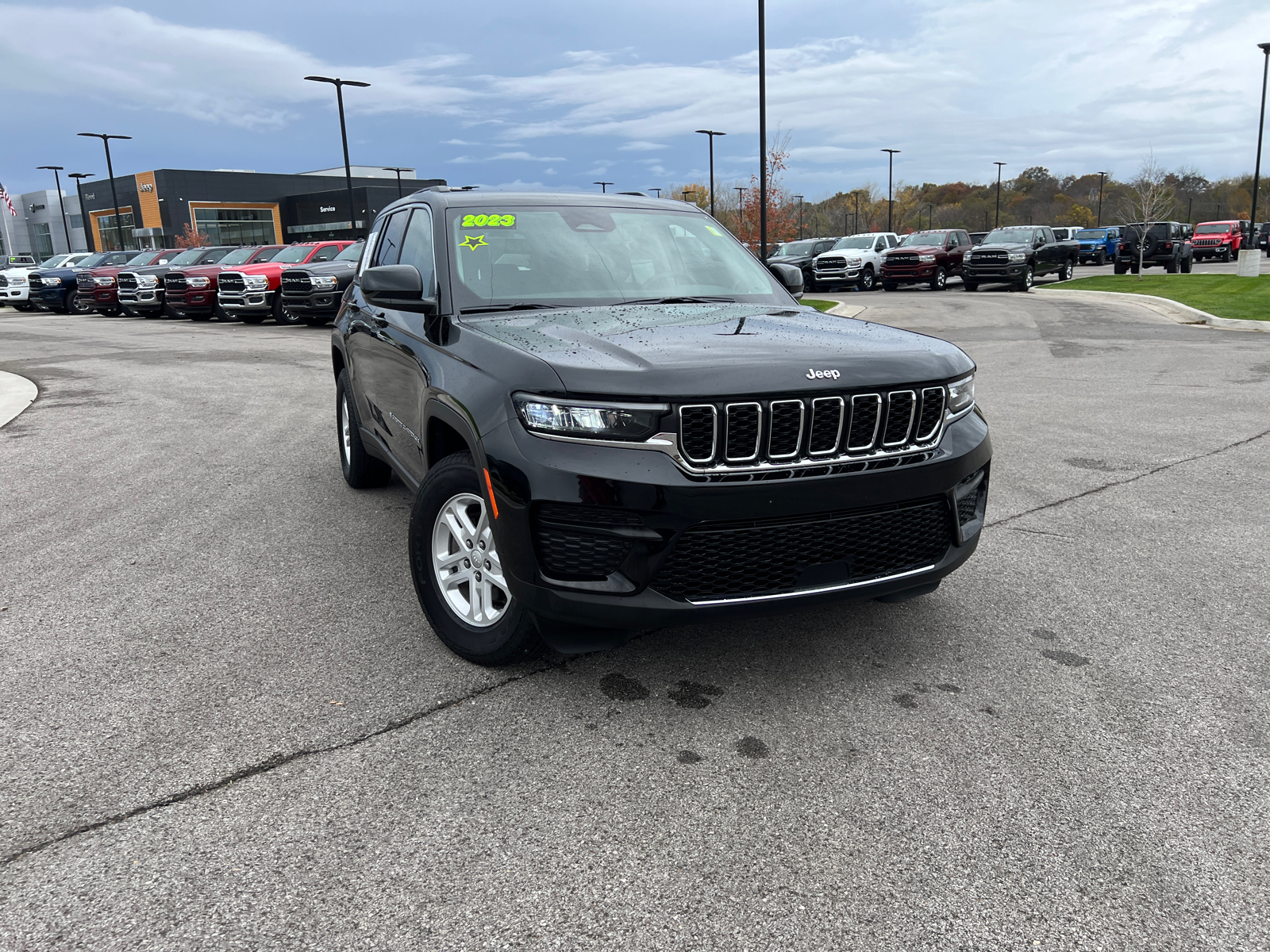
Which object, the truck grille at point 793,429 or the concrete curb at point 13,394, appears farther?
the concrete curb at point 13,394

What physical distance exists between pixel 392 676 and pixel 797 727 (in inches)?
59.1

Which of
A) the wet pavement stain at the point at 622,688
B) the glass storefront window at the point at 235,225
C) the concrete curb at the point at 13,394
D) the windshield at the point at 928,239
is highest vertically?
the glass storefront window at the point at 235,225

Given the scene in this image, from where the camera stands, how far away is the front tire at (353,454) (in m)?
6.02

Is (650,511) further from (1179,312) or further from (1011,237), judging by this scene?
(1011,237)

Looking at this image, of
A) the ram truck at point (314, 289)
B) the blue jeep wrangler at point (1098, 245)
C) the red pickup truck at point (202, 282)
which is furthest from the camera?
the blue jeep wrangler at point (1098, 245)

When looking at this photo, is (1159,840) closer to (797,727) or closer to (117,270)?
(797,727)

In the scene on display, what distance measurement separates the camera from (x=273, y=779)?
2.84 meters

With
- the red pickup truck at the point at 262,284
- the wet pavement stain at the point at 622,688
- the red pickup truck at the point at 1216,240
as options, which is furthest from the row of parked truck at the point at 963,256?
the wet pavement stain at the point at 622,688

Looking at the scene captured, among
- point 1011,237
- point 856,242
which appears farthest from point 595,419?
point 856,242

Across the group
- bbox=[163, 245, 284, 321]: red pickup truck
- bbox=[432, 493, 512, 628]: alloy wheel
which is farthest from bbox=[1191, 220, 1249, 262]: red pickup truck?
bbox=[432, 493, 512, 628]: alloy wheel

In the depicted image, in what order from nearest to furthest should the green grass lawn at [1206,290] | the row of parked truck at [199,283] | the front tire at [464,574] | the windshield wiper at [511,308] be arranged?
the front tire at [464,574] → the windshield wiper at [511,308] → the green grass lawn at [1206,290] → the row of parked truck at [199,283]

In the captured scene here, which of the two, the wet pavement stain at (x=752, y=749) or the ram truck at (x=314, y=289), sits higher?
the ram truck at (x=314, y=289)

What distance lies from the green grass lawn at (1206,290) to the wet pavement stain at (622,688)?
59.2 ft

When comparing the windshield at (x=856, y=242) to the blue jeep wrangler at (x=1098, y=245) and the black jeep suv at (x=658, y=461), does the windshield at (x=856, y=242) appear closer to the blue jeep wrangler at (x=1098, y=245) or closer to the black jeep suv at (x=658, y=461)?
the blue jeep wrangler at (x=1098, y=245)
